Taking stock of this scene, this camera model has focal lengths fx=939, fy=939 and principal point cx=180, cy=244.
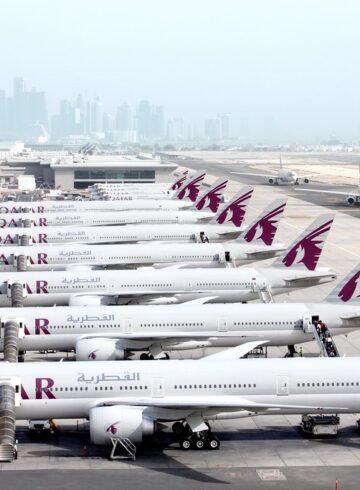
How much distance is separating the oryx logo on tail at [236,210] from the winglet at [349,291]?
114 feet

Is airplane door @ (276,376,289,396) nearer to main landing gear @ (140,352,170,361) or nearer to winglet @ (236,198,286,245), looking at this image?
main landing gear @ (140,352,170,361)

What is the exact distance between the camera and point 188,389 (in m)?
36.1

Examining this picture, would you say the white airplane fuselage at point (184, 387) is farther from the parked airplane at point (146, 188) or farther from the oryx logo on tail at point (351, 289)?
the parked airplane at point (146, 188)

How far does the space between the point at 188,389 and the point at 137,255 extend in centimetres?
3130

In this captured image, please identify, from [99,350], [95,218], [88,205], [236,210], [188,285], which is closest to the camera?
[99,350]

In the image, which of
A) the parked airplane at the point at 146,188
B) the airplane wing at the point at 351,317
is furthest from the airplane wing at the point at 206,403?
the parked airplane at the point at 146,188

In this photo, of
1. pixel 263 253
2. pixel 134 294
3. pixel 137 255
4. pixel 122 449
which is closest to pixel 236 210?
pixel 263 253

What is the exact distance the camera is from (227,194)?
154000mm

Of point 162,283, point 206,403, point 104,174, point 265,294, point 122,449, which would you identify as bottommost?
point 122,449

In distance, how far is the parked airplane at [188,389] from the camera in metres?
35.9

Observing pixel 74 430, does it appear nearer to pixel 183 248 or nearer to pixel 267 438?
pixel 267 438

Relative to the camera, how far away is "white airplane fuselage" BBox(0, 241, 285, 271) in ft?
215

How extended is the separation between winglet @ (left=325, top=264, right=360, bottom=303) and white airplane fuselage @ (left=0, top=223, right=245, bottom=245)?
31.1m

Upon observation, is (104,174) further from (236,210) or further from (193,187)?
(236,210)
